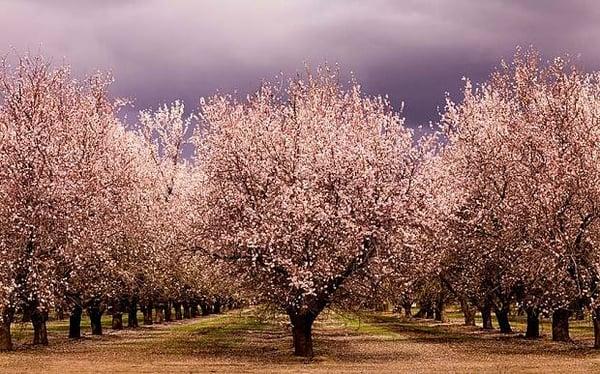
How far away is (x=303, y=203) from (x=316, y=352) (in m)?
10.1

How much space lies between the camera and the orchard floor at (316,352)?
37625 mm

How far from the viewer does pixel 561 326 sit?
175ft

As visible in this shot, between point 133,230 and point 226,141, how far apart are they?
18.6 m

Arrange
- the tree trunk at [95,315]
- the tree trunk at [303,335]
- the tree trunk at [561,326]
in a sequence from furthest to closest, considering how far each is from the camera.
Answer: the tree trunk at [95,315], the tree trunk at [561,326], the tree trunk at [303,335]

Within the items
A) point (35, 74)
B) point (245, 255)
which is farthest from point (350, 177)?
point (35, 74)

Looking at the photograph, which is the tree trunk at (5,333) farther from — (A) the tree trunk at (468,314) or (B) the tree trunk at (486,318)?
(A) the tree trunk at (468,314)

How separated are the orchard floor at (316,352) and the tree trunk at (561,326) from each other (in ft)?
3.52

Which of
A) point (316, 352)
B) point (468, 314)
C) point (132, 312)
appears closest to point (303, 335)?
point (316, 352)

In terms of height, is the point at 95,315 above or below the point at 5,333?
above

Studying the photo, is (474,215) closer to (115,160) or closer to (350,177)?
(350,177)

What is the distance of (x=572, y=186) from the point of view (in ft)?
143

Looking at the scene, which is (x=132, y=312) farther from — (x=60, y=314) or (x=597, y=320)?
(x=597, y=320)

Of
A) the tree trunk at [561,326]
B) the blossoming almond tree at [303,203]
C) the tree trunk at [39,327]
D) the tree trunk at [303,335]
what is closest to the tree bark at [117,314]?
the tree trunk at [39,327]

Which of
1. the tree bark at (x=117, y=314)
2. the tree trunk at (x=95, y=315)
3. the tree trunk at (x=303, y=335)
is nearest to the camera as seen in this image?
the tree trunk at (x=303, y=335)
